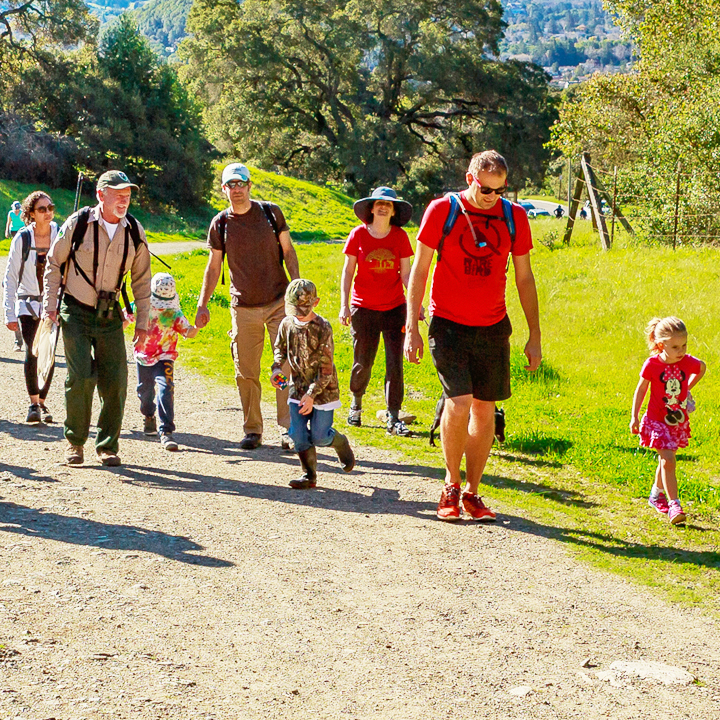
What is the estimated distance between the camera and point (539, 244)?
66.5ft

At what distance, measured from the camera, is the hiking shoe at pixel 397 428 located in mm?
8797

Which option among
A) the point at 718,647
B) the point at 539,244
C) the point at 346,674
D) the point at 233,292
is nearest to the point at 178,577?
the point at 346,674

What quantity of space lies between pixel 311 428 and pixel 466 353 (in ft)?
4.45

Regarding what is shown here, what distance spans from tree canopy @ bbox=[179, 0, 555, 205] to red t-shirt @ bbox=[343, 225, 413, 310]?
43.1m

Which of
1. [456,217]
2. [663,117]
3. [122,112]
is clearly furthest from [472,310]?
[122,112]

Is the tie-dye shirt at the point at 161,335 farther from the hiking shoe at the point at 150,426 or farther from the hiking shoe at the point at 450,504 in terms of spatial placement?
the hiking shoe at the point at 450,504

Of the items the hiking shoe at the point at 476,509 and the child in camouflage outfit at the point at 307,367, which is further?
the child in camouflage outfit at the point at 307,367

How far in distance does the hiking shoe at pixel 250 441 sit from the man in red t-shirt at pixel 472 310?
93.2 inches

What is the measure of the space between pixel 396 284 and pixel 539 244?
12.1 meters

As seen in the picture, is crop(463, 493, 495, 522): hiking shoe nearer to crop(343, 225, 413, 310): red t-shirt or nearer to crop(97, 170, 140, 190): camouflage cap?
crop(343, 225, 413, 310): red t-shirt

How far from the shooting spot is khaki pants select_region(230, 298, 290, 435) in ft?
26.4

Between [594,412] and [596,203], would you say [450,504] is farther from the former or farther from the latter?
[596,203]

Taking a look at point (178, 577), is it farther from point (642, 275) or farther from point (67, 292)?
point (642, 275)

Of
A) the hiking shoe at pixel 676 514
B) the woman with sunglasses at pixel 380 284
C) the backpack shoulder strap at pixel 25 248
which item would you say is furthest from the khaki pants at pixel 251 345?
the hiking shoe at pixel 676 514
